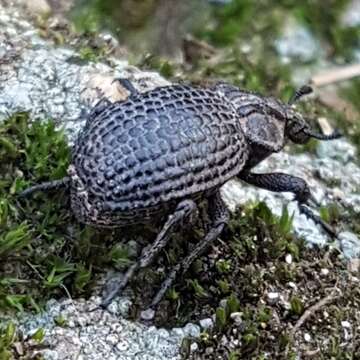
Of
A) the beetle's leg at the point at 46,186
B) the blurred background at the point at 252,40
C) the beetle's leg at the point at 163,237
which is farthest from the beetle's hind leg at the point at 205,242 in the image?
the blurred background at the point at 252,40

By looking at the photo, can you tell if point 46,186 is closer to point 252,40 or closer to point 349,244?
point 349,244

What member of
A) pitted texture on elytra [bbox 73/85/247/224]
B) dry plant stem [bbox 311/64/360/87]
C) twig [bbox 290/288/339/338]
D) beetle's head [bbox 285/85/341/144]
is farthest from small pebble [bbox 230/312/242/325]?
dry plant stem [bbox 311/64/360/87]

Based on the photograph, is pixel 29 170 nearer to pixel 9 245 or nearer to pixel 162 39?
pixel 9 245

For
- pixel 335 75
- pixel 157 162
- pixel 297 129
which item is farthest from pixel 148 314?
pixel 335 75

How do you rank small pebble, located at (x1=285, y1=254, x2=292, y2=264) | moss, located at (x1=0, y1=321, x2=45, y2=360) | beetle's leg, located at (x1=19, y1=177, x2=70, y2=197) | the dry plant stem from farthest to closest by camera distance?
1. the dry plant stem
2. small pebble, located at (x1=285, y1=254, x2=292, y2=264)
3. beetle's leg, located at (x1=19, y1=177, x2=70, y2=197)
4. moss, located at (x1=0, y1=321, x2=45, y2=360)

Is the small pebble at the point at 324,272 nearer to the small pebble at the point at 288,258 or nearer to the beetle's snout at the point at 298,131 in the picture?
the small pebble at the point at 288,258

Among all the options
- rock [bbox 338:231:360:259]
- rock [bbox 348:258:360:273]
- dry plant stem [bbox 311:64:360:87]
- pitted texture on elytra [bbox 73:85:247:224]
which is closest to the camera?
pitted texture on elytra [bbox 73:85:247:224]

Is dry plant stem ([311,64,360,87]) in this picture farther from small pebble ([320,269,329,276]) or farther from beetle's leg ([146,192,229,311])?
beetle's leg ([146,192,229,311])

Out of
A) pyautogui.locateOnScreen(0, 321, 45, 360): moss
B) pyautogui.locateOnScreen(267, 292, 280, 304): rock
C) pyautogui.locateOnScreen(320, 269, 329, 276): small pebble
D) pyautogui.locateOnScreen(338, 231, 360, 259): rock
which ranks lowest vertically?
pyautogui.locateOnScreen(338, 231, 360, 259): rock

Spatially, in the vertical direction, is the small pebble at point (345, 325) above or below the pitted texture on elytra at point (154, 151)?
below
